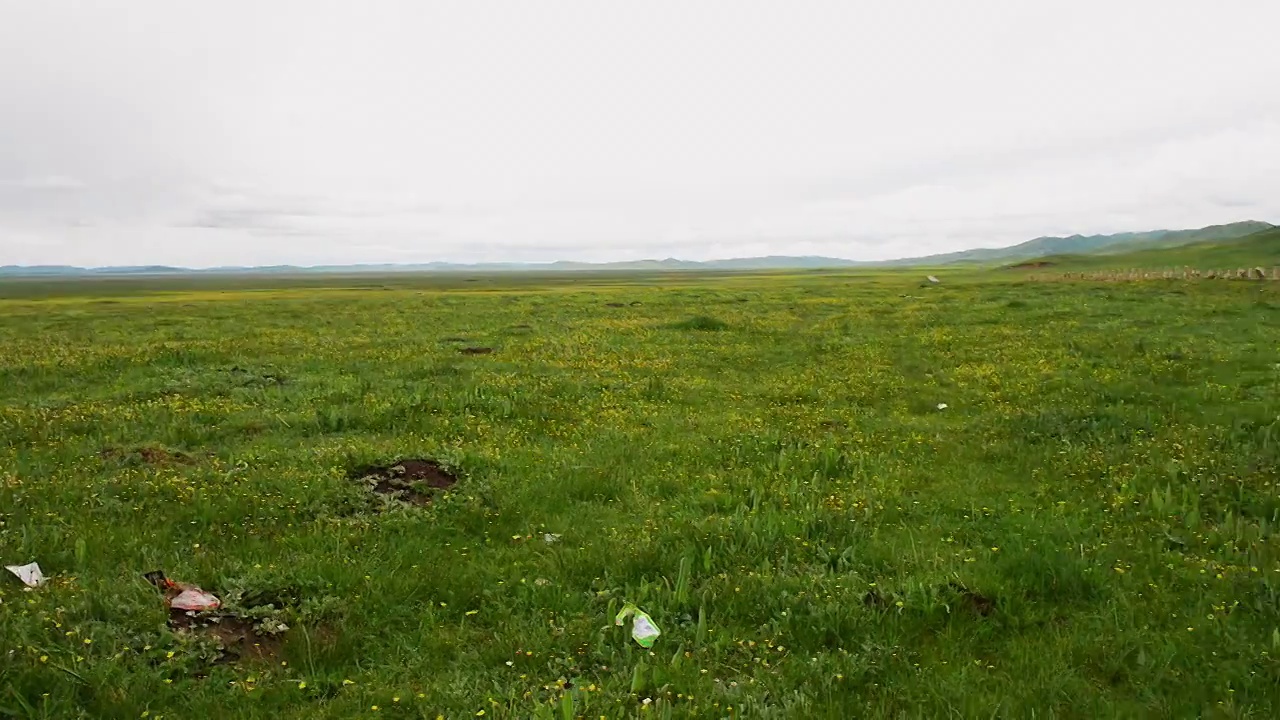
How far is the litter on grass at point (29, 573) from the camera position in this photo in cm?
685

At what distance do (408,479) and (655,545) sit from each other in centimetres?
411

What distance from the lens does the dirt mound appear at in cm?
970

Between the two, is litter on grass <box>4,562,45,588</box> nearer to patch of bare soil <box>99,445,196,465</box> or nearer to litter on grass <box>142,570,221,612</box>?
litter on grass <box>142,570,221,612</box>

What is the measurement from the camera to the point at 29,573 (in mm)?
7008

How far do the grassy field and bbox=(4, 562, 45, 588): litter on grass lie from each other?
121mm

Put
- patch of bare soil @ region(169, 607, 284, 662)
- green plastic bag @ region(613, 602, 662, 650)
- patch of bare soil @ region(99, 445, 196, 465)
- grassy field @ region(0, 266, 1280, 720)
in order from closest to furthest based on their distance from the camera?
grassy field @ region(0, 266, 1280, 720) < patch of bare soil @ region(169, 607, 284, 662) < green plastic bag @ region(613, 602, 662, 650) < patch of bare soil @ region(99, 445, 196, 465)

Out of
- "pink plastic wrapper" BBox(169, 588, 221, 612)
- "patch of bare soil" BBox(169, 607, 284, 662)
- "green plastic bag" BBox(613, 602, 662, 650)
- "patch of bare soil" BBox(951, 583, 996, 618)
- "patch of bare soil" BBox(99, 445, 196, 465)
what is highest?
"patch of bare soil" BBox(99, 445, 196, 465)

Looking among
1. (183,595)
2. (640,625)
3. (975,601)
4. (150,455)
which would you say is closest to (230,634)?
(183,595)

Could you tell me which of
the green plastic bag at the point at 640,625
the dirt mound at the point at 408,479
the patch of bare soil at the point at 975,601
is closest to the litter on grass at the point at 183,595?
the dirt mound at the point at 408,479

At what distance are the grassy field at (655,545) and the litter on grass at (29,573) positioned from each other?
0.40 ft

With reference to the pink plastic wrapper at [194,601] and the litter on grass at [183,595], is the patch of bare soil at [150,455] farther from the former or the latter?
the pink plastic wrapper at [194,601]

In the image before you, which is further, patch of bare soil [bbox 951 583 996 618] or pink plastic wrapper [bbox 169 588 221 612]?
patch of bare soil [bbox 951 583 996 618]

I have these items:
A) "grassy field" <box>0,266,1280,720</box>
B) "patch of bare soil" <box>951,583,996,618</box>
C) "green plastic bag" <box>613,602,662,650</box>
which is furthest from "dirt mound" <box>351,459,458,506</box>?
"patch of bare soil" <box>951,583,996,618</box>

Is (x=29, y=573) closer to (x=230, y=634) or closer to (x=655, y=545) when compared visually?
(x=230, y=634)
